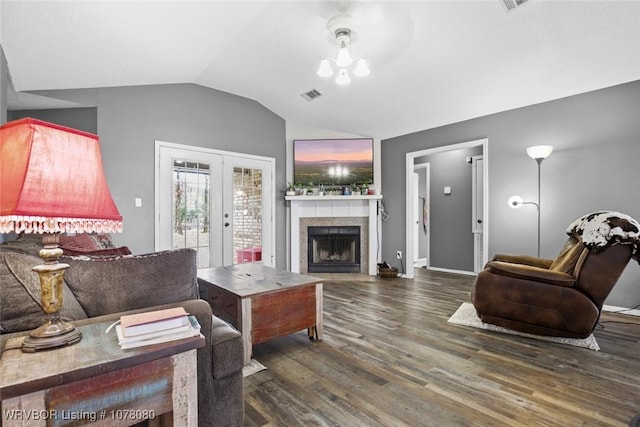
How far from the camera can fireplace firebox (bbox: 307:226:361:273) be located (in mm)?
5238

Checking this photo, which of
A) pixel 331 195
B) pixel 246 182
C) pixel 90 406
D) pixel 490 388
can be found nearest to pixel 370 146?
pixel 331 195

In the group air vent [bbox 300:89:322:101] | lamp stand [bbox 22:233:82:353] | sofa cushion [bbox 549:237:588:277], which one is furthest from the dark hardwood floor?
air vent [bbox 300:89:322:101]

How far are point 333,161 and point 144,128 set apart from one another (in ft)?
9.41

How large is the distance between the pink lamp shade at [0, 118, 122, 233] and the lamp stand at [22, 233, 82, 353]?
85 millimetres

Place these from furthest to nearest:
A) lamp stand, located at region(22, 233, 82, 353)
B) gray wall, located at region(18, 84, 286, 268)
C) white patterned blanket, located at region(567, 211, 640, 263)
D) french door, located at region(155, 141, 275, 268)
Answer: french door, located at region(155, 141, 275, 268) → gray wall, located at region(18, 84, 286, 268) → white patterned blanket, located at region(567, 211, 640, 263) → lamp stand, located at region(22, 233, 82, 353)

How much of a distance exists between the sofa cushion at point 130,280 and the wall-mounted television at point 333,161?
13.1 ft

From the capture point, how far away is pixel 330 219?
5285 millimetres

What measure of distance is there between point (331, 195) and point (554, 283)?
132 inches

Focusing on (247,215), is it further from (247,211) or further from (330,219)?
(330,219)

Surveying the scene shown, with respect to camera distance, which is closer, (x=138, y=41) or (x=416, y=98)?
(x=138, y=41)

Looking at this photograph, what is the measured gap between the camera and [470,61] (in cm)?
312

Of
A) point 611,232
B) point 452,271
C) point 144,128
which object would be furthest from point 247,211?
point 611,232

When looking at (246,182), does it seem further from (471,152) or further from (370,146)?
(471,152)

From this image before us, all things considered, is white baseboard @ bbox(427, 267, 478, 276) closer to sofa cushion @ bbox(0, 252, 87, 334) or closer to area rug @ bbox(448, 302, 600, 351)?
area rug @ bbox(448, 302, 600, 351)
